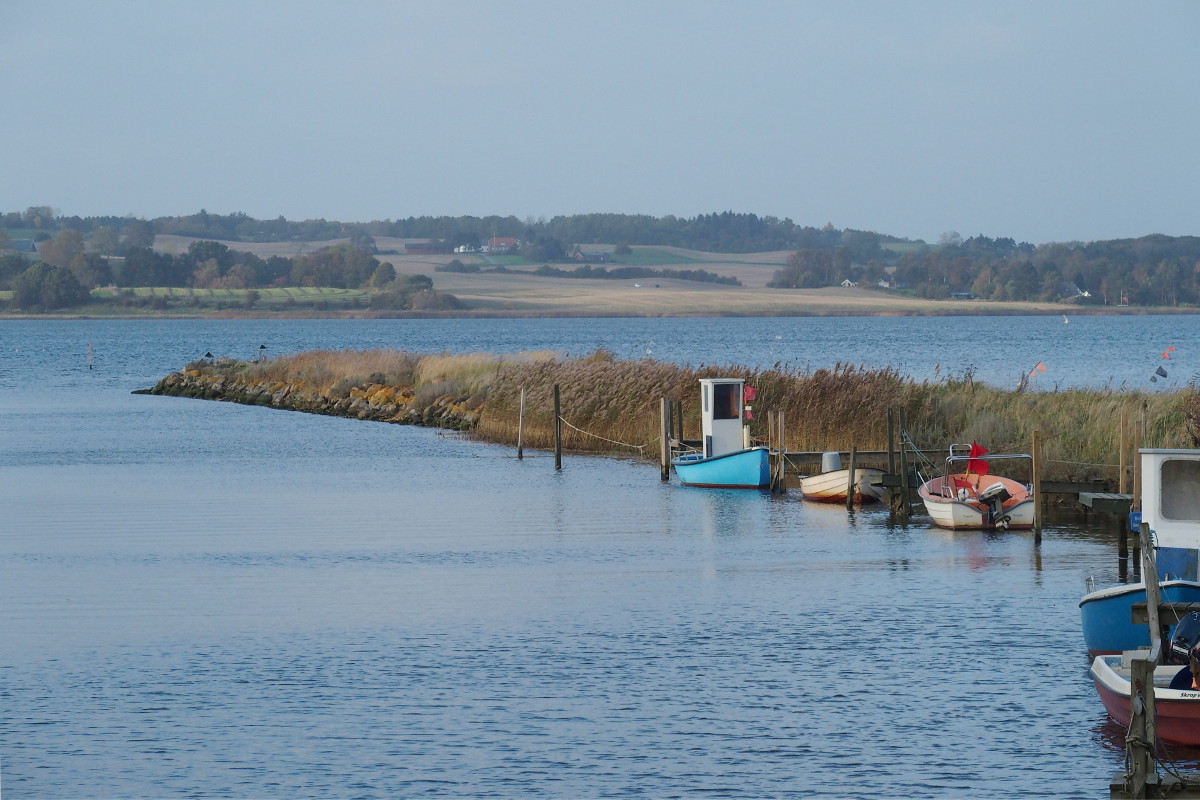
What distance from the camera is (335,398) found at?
→ 68375 mm

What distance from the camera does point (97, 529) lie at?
30547 millimetres

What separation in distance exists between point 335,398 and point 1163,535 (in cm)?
5446

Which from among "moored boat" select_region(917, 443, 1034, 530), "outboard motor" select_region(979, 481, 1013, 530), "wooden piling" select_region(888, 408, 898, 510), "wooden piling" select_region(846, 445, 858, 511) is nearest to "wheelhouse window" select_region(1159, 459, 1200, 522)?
"moored boat" select_region(917, 443, 1034, 530)

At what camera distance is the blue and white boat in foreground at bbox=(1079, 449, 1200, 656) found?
16781 mm

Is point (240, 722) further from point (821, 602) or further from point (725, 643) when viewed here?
point (821, 602)

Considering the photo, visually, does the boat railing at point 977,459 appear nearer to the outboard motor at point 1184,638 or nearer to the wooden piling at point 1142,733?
the outboard motor at point 1184,638

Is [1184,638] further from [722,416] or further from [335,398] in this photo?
[335,398]

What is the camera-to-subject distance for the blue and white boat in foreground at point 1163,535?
16.8 m

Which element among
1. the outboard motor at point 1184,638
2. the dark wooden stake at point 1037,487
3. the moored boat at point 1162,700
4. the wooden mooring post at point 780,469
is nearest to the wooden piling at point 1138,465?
the dark wooden stake at point 1037,487

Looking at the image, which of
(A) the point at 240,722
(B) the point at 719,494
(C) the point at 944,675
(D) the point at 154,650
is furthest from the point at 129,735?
(B) the point at 719,494

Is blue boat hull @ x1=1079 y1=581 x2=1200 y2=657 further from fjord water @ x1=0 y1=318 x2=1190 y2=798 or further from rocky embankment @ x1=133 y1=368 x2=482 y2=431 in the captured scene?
rocky embankment @ x1=133 y1=368 x2=482 y2=431

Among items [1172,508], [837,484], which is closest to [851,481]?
[837,484]

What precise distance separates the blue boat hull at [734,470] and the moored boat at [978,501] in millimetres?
6286

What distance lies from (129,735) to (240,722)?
1062mm
